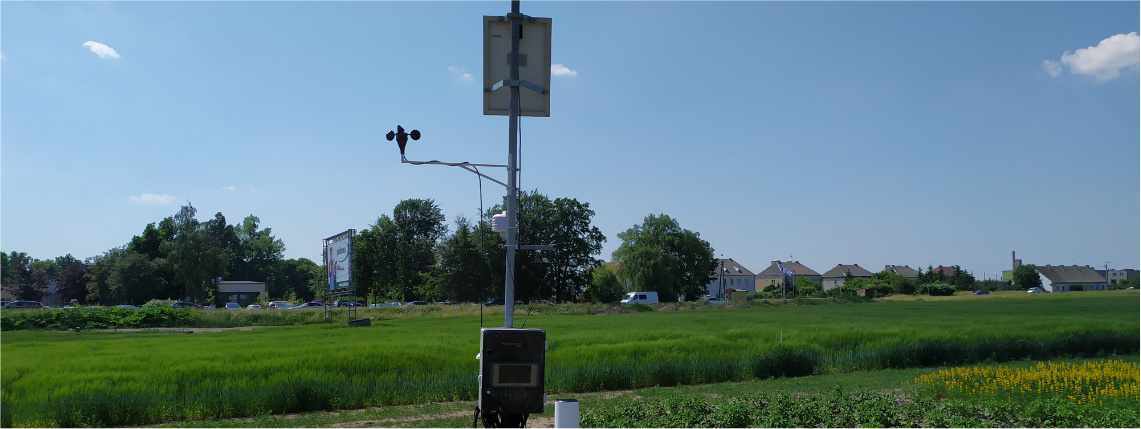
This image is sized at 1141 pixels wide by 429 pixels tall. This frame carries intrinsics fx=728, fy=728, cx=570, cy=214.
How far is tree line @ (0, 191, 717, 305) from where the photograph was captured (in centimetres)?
7388

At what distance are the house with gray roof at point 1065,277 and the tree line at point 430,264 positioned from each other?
74.4m

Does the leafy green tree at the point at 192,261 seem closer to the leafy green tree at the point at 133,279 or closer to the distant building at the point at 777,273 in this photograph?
the leafy green tree at the point at 133,279

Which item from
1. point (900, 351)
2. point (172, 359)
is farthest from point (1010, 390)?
point (172, 359)

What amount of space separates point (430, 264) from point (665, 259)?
102 ft

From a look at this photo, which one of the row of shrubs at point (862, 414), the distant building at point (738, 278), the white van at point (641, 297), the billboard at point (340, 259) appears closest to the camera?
the row of shrubs at point (862, 414)

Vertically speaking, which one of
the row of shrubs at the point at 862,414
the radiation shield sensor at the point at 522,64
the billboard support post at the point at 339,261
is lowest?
the row of shrubs at the point at 862,414

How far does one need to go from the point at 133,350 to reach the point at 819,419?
16.3 meters

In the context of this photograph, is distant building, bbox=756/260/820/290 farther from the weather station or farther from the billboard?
the weather station

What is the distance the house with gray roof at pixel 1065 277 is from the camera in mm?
126188

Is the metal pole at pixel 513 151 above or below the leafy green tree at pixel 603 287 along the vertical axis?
above

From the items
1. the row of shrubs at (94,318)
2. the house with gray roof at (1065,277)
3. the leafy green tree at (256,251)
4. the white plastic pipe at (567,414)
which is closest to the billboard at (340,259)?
the row of shrubs at (94,318)

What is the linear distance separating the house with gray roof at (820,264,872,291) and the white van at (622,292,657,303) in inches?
4168

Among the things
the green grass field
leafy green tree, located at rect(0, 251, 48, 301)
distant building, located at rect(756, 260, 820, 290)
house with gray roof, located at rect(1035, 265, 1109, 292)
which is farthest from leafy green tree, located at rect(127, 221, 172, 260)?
house with gray roof, located at rect(1035, 265, 1109, 292)

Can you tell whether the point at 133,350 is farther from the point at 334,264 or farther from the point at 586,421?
the point at 334,264
